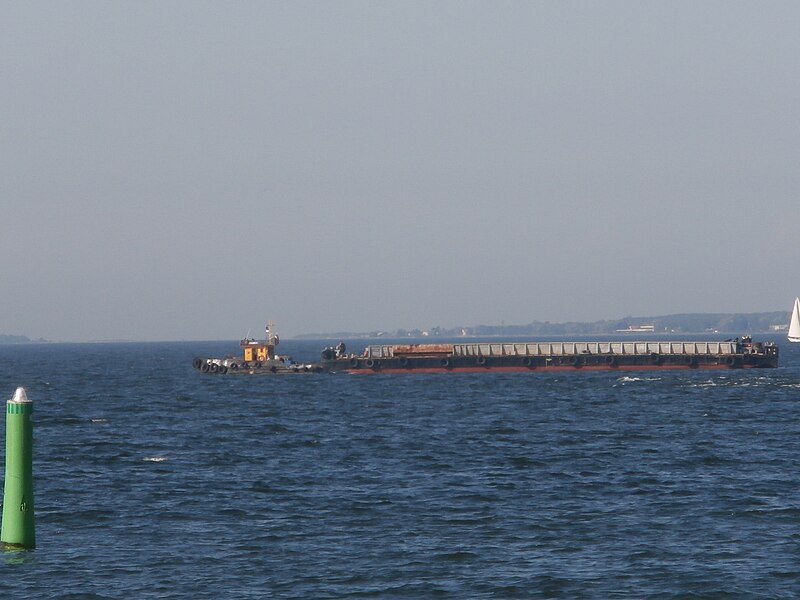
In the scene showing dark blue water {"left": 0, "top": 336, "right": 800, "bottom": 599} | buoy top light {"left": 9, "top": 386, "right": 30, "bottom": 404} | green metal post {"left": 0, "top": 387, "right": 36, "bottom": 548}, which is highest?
buoy top light {"left": 9, "top": 386, "right": 30, "bottom": 404}

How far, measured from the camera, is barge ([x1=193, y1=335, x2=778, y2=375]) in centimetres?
13525

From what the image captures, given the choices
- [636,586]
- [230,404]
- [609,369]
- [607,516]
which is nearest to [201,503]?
[607,516]

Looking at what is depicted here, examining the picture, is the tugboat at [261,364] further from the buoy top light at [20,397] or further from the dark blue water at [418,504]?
the buoy top light at [20,397]

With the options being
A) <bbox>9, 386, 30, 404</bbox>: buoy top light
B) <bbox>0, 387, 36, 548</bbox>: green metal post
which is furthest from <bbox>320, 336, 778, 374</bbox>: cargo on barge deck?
<bbox>9, 386, 30, 404</bbox>: buoy top light

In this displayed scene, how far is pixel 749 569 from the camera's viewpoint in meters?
30.2

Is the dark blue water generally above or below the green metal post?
below

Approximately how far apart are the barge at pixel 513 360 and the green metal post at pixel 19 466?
105 metres

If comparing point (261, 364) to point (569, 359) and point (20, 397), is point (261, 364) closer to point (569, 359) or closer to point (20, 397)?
point (569, 359)

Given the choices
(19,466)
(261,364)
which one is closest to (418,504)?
(19,466)

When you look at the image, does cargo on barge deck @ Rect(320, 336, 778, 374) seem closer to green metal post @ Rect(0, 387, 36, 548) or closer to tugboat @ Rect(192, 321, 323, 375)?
tugboat @ Rect(192, 321, 323, 375)

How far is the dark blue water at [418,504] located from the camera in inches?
1150

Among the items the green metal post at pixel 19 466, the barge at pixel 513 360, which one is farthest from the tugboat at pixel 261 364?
the green metal post at pixel 19 466

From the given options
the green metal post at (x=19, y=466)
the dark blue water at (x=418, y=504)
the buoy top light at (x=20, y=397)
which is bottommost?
the dark blue water at (x=418, y=504)

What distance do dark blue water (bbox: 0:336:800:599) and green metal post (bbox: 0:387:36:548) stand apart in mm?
1271
